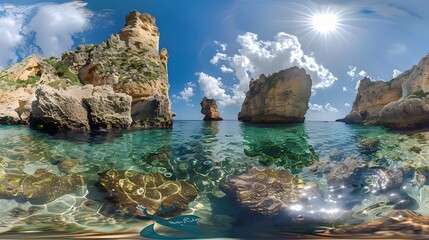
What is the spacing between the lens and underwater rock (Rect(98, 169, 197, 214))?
128 inches

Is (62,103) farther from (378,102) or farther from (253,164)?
(378,102)

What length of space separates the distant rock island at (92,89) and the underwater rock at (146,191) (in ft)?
32.9

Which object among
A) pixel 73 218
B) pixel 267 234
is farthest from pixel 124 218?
pixel 267 234

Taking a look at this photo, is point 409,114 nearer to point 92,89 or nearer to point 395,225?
point 395,225

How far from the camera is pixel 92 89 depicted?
1466cm

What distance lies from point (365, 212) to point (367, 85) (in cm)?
Answer: 6819

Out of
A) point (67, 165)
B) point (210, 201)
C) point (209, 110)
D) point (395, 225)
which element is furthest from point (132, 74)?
point (209, 110)

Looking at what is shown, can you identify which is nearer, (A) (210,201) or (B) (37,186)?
(A) (210,201)

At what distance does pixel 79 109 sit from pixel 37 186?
10.5m

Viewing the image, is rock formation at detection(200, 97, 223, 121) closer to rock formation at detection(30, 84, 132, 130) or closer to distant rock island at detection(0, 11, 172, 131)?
distant rock island at detection(0, 11, 172, 131)

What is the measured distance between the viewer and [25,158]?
18.2ft

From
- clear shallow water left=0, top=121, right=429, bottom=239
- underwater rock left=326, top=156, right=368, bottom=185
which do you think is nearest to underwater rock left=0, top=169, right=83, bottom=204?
clear shallow water left=0, top=121, right=429, bottom=239

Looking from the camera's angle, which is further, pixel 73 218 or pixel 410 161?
pixel 410 161

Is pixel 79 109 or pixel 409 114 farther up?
pixel 409 114
